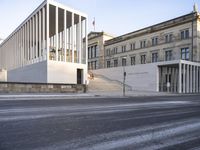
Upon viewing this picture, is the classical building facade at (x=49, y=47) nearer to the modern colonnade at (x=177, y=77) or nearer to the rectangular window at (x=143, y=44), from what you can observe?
the modern colonnade at (x=177, y=77)

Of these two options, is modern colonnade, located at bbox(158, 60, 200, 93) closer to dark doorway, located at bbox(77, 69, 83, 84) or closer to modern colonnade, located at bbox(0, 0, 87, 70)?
dark doorway, located at bbox(77, 69, 83, 84)

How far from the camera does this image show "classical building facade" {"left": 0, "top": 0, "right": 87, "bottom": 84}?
3406 centimetres

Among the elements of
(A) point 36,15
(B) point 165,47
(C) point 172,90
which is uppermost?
(A) point 36,15

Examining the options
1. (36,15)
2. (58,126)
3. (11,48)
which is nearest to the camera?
(58,126)

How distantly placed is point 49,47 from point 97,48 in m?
29.9

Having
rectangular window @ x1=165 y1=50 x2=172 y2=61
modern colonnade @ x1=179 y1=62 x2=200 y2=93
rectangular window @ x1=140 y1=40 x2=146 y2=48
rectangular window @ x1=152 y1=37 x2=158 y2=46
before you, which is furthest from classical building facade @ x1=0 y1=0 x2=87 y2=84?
rectangular window @ x1=140 y1=40 x2=146 y2=48

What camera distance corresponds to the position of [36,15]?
37875mm

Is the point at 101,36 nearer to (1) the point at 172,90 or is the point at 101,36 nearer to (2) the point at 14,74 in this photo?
(2) the point at 14,74

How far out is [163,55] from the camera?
4975cm

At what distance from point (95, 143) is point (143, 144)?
0.98 meters

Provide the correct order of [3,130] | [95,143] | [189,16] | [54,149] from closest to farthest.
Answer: [54,149] < [95,143] < [3,130] < [189,16]

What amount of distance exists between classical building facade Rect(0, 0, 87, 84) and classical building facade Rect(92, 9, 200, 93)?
11004mm

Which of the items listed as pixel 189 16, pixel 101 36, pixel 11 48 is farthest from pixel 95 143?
pixel 101 36

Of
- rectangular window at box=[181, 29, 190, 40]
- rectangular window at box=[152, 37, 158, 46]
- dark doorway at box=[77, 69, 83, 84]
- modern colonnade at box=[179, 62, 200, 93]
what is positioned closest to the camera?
modern colonnade at box=[179, 62, 200, 93]
